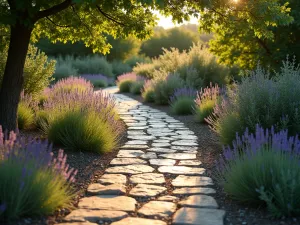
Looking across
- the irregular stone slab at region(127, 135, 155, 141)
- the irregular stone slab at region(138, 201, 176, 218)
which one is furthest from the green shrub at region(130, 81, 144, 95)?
the irregular stone slab at region(138, 201, 176, 218)

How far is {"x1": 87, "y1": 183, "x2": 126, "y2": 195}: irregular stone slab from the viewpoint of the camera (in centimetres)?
424

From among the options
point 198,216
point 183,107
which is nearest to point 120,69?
point 183,107

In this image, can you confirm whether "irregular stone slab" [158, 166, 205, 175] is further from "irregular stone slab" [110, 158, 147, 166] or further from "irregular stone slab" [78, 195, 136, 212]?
"irregular stone slab" [78, 195, 136, 212]

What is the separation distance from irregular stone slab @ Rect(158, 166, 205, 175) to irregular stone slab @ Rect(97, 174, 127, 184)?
64cm

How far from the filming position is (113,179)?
4.74 meters

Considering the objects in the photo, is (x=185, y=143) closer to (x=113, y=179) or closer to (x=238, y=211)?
Result: (x=113, y=179)

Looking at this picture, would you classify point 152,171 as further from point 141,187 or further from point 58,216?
point 58,216

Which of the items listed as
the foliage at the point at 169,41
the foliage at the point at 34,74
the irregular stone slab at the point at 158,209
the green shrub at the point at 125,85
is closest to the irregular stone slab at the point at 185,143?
the irregular stone slab at the point at 158,209

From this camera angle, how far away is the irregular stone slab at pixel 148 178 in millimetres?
4716

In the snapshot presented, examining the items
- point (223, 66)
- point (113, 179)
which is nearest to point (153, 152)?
point (113, 179)

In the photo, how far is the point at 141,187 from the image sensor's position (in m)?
4.48

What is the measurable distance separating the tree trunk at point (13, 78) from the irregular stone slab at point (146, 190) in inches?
104

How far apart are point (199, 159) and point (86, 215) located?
2765mm

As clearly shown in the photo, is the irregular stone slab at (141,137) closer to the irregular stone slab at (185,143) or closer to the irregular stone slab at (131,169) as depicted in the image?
the irregular stone slab at (185,143)
